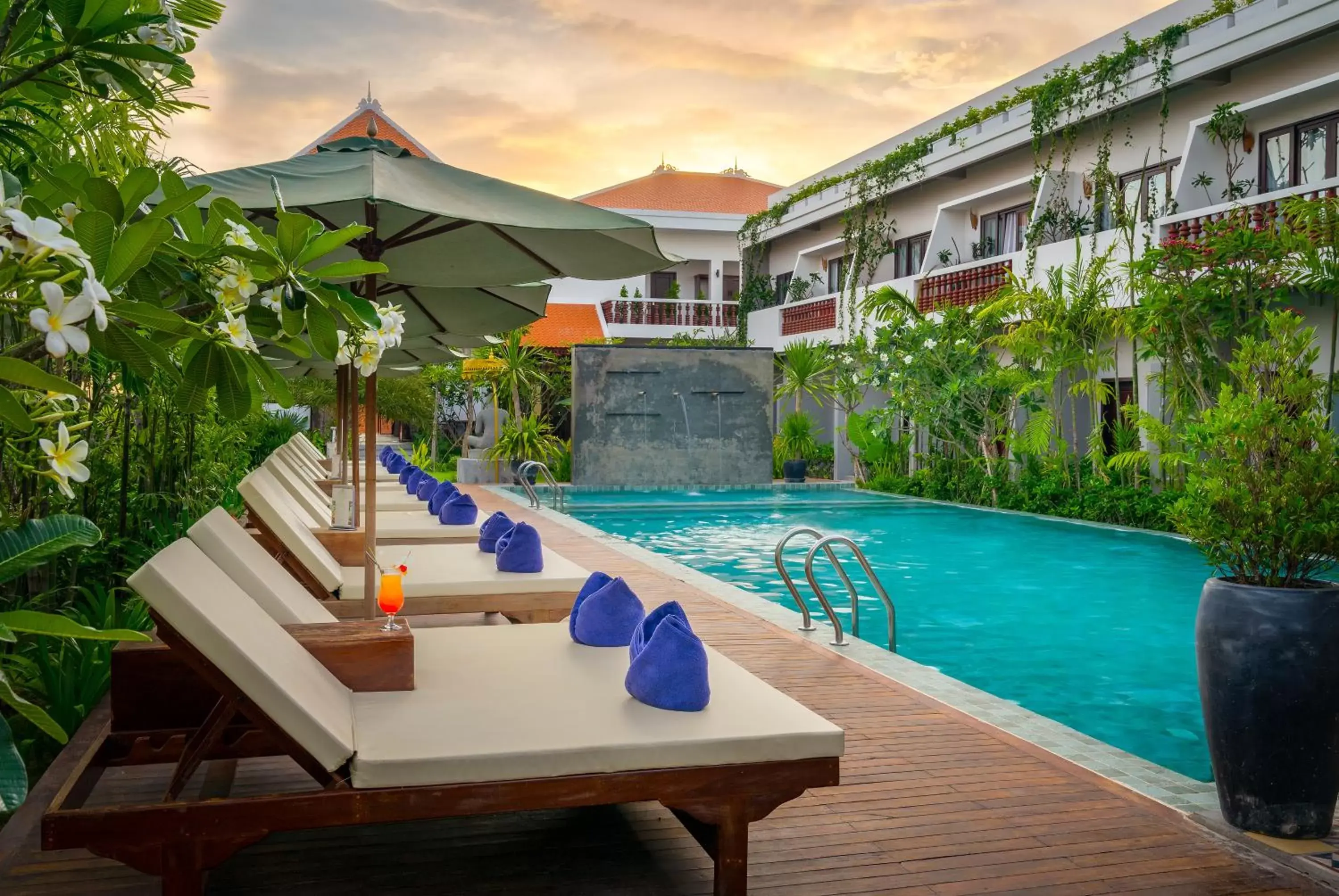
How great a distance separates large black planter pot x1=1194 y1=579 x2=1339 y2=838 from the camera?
380 cm

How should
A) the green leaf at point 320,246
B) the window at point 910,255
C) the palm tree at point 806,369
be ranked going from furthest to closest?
the window at point 910,255 < the palm tree at point 806,369 < the green leaf at point 320,246

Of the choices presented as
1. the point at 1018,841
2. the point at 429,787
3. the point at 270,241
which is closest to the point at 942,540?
the point at 1018,841

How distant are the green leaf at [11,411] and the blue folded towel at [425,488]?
9654 mm

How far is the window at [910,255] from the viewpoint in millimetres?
23969

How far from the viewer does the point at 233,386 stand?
207 centimetres

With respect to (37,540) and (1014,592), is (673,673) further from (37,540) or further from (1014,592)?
(1014,592)

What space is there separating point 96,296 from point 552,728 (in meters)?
2.31

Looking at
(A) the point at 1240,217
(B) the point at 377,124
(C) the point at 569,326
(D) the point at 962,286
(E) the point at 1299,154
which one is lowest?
(A) the point at 1240,217

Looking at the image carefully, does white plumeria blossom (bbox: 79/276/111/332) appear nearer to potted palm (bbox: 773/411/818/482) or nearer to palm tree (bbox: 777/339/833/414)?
palm tree (bbox: 777/339/833/414)

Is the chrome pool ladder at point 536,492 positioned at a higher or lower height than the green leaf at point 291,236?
lower

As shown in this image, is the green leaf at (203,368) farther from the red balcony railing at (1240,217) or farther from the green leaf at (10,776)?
the red balcony railing at (1240,217)

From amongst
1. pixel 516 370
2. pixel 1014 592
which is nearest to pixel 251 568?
pixel 1014 592

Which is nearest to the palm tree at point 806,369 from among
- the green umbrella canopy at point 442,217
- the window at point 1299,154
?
the window at point 1299,154

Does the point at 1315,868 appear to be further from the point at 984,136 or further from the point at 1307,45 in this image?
the point at 984,136
